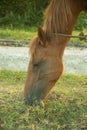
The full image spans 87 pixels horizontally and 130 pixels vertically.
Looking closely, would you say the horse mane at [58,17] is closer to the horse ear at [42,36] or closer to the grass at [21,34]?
the horse ear at [42,36]

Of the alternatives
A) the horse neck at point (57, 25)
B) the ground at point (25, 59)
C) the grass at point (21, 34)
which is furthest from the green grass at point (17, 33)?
the horse neck at point (57, 25)

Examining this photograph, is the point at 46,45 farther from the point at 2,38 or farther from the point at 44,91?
the point at 2,38

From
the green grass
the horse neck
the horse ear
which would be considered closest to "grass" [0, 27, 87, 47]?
the green grass

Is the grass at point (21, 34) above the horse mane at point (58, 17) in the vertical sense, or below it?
below

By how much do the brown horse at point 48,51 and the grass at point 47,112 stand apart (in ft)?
0.67

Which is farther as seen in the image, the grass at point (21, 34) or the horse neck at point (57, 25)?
the grass at point (21, 34)

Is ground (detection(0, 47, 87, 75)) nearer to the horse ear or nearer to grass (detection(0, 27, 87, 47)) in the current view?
grass (detection(0, 27, 87, 47))

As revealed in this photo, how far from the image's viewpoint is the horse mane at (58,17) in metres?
4.92

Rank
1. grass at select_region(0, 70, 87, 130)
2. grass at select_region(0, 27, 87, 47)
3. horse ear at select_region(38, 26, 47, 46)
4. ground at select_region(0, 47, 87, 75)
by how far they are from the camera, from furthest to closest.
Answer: grass at select_region(0, 27, 87, 47) < ground at select_region(0, 47, 87, 75) < horse ear at select_region(38, 26, 47, 46) < grass at select_region(0, 70, 87, 130)

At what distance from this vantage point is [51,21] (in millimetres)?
4918

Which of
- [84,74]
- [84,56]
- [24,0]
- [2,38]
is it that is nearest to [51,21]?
[84,74]

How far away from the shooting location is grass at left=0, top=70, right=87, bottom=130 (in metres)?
4.17

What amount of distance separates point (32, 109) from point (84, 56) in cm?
468

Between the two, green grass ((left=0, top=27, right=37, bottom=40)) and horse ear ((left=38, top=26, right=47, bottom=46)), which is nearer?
horse ear ((left=38, top=26, right=47, bottom=46))
